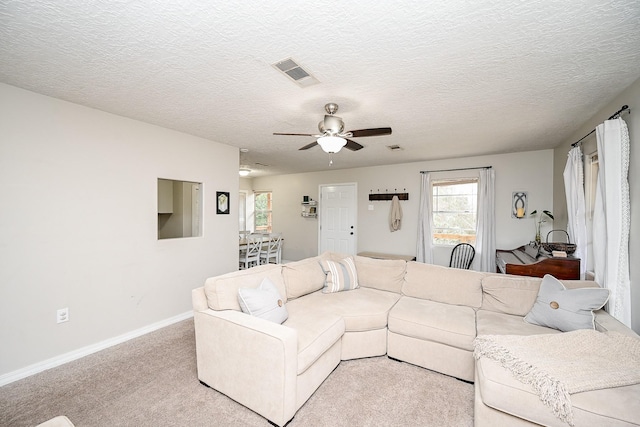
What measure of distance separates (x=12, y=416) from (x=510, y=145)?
595 centimetres

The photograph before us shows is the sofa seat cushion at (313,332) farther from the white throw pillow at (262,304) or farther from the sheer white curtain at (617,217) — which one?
the sheer white curtain at (617,217)

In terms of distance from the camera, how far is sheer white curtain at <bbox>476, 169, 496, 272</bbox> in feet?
15.0

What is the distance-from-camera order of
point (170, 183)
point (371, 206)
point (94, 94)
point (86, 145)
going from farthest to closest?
1. point (371, 206)
2. point (170, 183)
3. point (86, 145)
4. point (94, 94)

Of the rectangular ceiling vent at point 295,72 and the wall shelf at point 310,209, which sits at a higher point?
the rectangular ceiling vent at point 295,72

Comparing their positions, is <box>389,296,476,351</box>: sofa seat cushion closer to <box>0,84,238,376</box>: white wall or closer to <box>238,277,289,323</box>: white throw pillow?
<box>238,277,289,323</box>: white throw pillow

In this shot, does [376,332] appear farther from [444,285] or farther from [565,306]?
[565,306]

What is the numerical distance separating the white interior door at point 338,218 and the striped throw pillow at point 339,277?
305 centimetres

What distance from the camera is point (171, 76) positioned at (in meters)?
2.05

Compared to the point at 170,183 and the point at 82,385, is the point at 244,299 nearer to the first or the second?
the point at 82,385

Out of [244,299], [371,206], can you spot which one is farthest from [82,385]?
[371,206]

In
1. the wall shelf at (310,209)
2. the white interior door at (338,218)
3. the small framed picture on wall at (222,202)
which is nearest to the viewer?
the small framed picture on wall at (222,202)

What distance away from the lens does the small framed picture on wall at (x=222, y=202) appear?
3.96 metres

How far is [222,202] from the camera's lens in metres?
4.02

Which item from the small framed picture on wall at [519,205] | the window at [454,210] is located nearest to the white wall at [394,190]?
the small framed picture on wall at [519,205]
